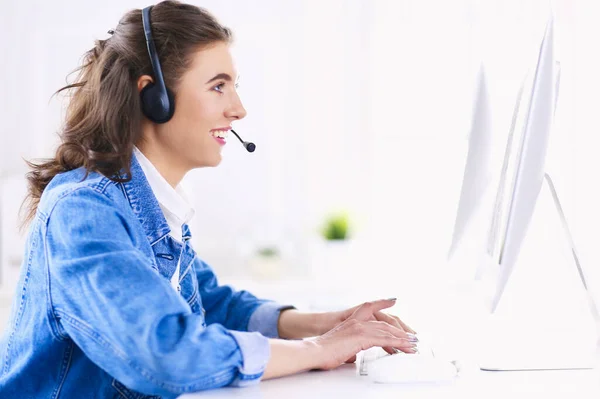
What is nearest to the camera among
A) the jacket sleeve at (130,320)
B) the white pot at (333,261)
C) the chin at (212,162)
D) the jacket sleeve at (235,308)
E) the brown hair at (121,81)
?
the jacket sleeve at (130,320)

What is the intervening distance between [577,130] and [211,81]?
0.85m

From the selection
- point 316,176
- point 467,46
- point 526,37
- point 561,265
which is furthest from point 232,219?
point 561,265

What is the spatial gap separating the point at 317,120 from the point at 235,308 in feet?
5.86

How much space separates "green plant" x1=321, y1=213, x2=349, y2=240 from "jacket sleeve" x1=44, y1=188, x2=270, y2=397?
2.00 metres

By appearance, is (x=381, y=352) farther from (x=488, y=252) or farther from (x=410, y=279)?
(x=410, y=279)

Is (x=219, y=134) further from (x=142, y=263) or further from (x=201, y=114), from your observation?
(x=142, y=263)

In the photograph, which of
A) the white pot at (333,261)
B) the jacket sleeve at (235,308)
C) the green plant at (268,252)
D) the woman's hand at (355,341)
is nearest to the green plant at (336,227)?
the white pot at (333,261)

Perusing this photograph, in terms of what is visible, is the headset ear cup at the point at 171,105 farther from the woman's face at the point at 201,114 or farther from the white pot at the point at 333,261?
the white pot at the point at 333,261

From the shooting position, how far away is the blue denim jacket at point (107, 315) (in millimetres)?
902

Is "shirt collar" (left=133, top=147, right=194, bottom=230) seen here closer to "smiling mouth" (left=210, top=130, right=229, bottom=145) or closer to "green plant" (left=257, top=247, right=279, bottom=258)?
"smiling mouth" (left=210, top=130, right=229, bottom=145)

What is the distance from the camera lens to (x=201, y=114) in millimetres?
1244

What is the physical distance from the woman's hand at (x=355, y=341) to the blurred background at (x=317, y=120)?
1906mm

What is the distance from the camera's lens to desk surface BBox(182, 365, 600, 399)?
0.92 meters


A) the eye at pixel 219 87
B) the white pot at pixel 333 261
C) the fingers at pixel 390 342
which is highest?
the eye at pixel 219 87
